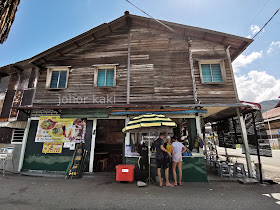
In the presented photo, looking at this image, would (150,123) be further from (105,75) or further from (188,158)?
(105,75)

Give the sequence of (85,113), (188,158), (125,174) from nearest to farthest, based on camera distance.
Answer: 1. (125,174)
2. (188,158)
3. (85,113)

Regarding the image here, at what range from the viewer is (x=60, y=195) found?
5.24m

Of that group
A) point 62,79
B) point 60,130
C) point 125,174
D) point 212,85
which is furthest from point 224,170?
point 62,79

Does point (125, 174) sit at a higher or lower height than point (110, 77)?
lower

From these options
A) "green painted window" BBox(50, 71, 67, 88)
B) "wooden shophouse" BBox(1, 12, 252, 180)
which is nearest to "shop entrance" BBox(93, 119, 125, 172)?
"wooden shophouse" BBox(1, 12, 252, 180)

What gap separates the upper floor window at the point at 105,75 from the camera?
31.9 ft

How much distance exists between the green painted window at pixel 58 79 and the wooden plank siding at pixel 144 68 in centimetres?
47

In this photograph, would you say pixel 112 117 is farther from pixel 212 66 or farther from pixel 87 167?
pixel 212 66

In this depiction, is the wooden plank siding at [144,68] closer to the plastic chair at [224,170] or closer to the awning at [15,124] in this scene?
the awning at [15,124]

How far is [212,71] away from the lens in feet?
31.0

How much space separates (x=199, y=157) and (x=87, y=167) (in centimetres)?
617

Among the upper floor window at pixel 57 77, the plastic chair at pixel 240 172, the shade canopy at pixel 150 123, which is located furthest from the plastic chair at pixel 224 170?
the upper floor window at pixel 57 77

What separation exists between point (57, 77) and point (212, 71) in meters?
10.5

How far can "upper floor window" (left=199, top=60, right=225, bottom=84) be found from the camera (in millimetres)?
9242
